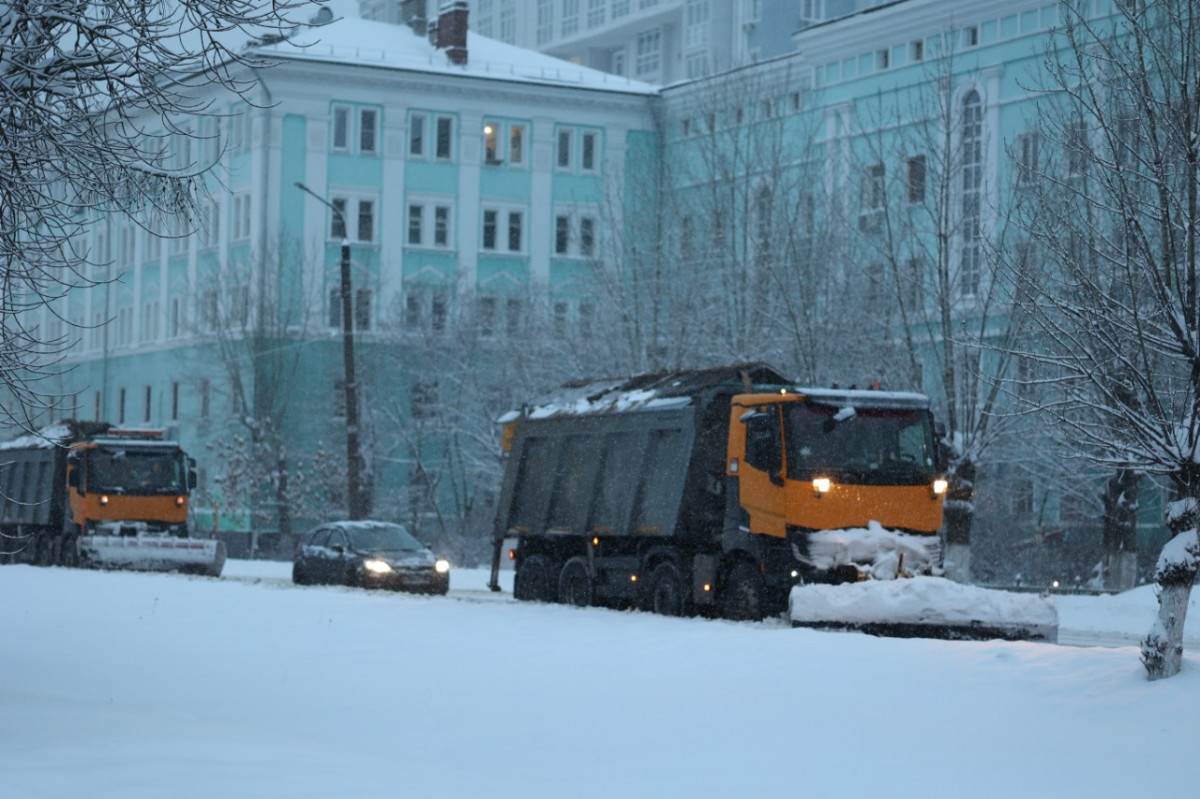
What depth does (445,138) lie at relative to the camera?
241ft

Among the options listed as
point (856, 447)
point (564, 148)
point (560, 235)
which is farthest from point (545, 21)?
point (856, 447)

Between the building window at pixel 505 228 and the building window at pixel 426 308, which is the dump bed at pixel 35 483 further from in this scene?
the building window at pixel 505 228

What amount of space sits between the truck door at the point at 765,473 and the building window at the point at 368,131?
5022 centimetres

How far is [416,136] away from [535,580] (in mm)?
45664

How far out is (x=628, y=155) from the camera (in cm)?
7475

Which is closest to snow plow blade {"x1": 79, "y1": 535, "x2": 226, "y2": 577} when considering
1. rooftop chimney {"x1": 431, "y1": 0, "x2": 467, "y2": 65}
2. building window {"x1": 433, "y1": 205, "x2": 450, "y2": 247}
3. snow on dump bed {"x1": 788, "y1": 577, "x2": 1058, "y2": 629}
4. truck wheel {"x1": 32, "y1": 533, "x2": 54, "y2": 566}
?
truck wheel {"x1": 32, "y1": 533, "x2": 54, "y2": 566}

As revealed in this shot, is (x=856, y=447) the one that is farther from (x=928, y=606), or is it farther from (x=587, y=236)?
(x=587, y=236)

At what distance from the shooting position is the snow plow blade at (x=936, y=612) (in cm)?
2033

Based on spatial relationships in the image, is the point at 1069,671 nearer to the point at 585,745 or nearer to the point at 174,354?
the point at 585,745

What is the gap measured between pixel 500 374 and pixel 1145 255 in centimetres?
4528

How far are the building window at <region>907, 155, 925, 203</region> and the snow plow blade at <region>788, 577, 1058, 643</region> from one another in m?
16.6

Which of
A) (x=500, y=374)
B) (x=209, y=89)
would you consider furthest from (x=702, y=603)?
(x=209, y=89)

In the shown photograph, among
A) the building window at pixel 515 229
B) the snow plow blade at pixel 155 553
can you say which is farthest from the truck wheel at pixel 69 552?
the building window at pixel 515 229

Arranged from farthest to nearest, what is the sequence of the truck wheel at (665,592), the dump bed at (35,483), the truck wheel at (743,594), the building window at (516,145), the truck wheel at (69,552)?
1. the building window at (516,145)
2. the dump bed at (35,483)
3. the truck wheel at (69,552)
4. the truck wheel at (665,592)
5. the truck wheel at (743,594)
